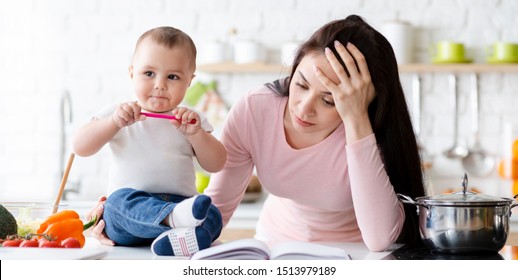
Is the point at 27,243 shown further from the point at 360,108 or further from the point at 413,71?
the point at 413,71

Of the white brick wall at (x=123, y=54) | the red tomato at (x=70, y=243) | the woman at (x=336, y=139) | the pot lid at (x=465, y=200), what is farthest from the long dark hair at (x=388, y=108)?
the white brick wall at (x=123, y=54)

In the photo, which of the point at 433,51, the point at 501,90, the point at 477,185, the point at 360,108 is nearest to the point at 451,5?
the point at 433,51

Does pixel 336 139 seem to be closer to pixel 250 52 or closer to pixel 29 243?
pixel 29 243

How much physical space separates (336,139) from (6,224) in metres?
0.88

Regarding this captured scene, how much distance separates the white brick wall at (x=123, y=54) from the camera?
13.5ft

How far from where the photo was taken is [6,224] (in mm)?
1626

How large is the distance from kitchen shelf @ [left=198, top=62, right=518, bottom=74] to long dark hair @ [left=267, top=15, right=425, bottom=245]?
1.95m

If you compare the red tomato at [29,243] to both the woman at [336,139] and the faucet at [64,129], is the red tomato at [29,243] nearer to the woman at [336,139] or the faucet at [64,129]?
the woman at [336,139]

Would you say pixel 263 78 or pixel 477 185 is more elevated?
pixel 263 78

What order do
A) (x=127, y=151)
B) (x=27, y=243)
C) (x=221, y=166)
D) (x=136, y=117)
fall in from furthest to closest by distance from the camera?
(x=221, y=166) < (x=127, y=151) < (x=136, y=117) < (x=27, y=243)

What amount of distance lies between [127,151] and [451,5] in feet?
9.09

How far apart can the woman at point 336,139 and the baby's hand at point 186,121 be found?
27cm

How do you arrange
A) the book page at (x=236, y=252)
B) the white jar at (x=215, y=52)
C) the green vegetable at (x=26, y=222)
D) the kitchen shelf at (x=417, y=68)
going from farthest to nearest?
the white jar at (x=215, y=52), the kitchen shelf at (x=417, y=68), the green vegetable at (x=26, y=222), the book page at (x=236, y=252)

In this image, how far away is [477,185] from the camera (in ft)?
13.5
